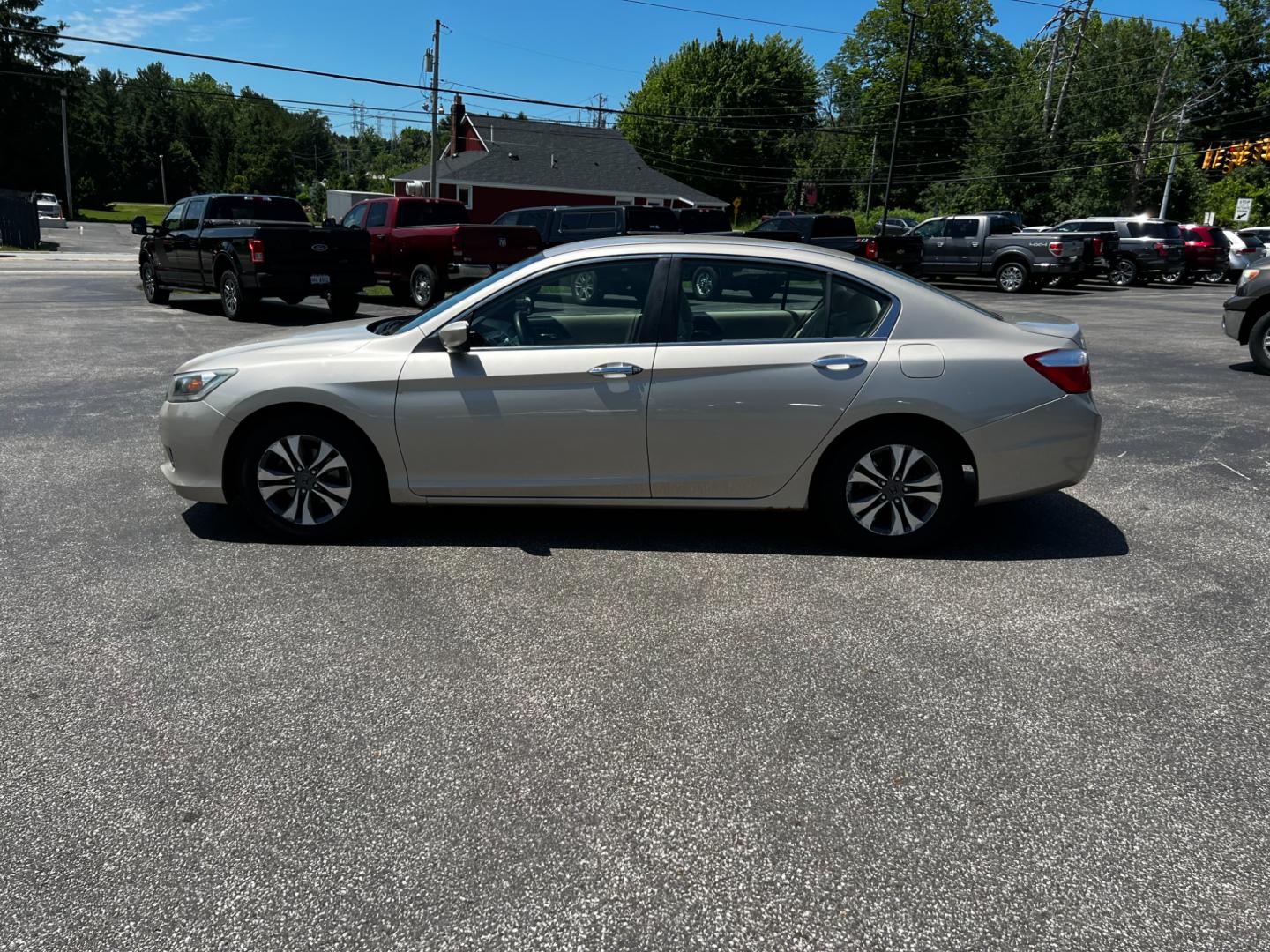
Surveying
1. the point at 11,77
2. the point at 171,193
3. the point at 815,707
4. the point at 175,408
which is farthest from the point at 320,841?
the point at 171,193

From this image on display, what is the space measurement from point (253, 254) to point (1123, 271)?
2525 cm

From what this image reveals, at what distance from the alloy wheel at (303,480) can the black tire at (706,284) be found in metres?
2.07

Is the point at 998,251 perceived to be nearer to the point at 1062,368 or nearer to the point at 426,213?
the point at 426,213

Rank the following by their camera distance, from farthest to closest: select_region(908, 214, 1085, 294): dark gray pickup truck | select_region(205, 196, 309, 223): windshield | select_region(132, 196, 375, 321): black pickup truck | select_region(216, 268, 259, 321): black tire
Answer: select_region(908, 214, 1085, 294): dark gray pickup truck < select_region(205, 196, 309, 223): windshield < select_region(216, 268, 259, 321): black tire < select_region(132, 196, 375, 321): black pickup truck

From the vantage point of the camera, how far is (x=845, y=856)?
276 centimetres

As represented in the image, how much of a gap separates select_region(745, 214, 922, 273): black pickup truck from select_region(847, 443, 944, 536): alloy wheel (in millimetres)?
17579

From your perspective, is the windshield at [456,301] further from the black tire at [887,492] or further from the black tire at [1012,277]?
the black tire at [1012,277]

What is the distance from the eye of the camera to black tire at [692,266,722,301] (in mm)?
5148

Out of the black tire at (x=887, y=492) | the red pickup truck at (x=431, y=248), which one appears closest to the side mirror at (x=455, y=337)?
the black tire at (x=887, y=492)

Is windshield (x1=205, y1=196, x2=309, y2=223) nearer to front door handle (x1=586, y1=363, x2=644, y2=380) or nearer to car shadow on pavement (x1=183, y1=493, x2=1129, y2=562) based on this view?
car shadow on pavement (x1=183, y1=493, x2=1129, y2=562)

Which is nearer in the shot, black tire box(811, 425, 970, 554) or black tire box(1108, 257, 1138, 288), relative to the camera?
black tire box(811, 425, 970, 554)

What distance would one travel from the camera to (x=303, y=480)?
5.23m

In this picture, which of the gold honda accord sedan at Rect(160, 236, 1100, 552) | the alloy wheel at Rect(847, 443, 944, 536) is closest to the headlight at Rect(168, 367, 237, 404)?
the gold honda accord sedan at Rect(160, 236, 1100, 552)

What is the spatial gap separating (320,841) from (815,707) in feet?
5.78
